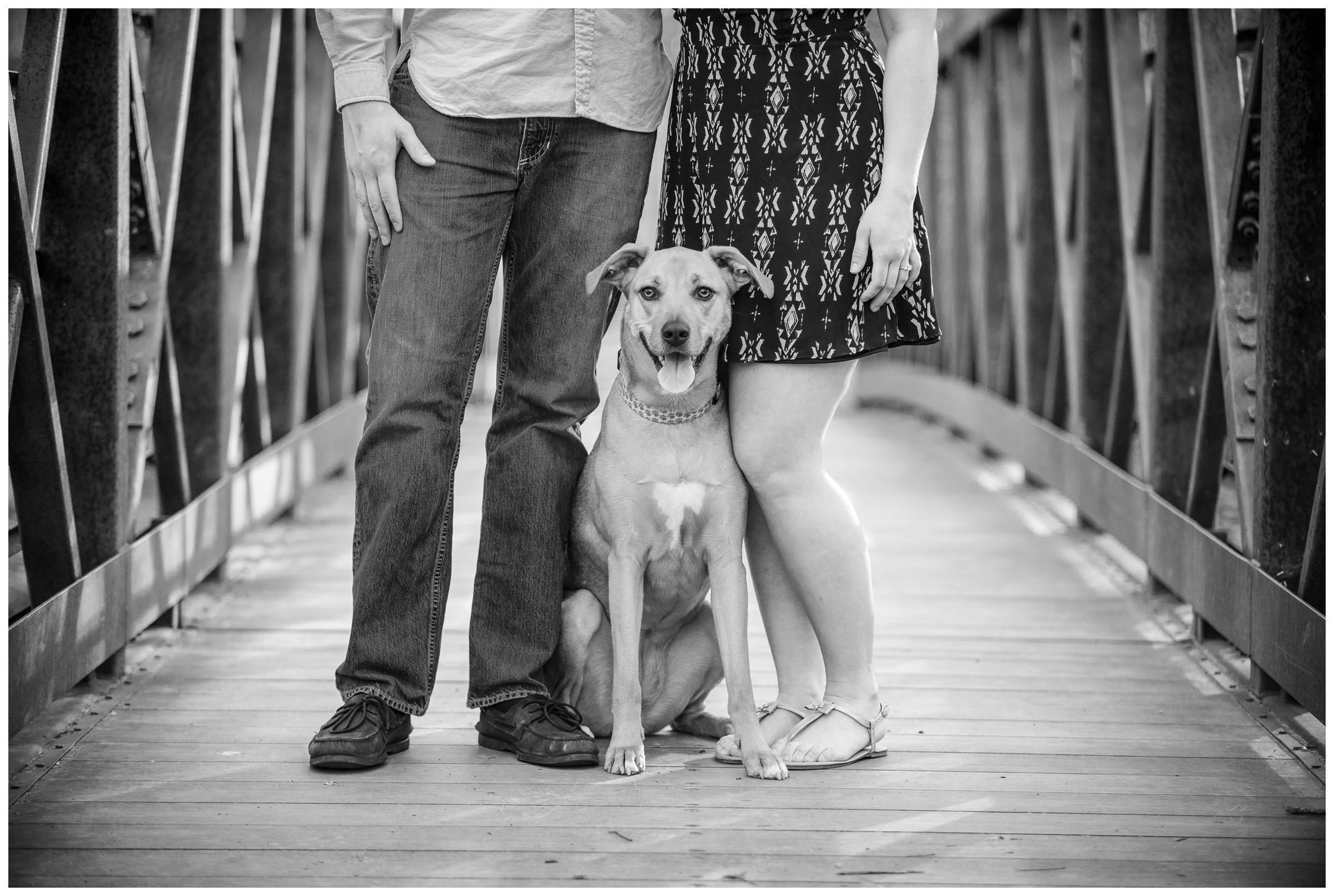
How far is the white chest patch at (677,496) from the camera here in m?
2.59

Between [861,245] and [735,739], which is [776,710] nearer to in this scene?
[735,739]

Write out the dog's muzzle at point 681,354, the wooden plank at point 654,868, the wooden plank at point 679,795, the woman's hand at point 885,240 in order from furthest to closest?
the dog's muzzle at point 681,354
the woman's hand at point 885,240
the wooden plank at point 679,795
the wooden plank at point 654,868

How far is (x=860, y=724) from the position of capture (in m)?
2.66

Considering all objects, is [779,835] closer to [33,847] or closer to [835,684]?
[835,684]

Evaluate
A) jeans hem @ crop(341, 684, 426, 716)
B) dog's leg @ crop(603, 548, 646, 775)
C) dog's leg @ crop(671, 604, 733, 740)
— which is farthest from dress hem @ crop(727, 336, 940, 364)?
jeans hem @ crop(341, 684, 426, 716)

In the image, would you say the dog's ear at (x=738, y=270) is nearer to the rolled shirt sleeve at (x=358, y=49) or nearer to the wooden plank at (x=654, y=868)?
the rolled shirt sleeve at (x=358, y=49)

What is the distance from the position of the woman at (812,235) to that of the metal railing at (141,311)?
1203mm

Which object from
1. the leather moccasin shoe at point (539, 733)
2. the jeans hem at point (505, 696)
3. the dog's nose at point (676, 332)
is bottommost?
the leather moccasin shoe at point (539, 733)

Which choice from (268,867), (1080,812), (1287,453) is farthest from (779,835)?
(1287,453)

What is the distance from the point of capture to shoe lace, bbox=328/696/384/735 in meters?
2.53

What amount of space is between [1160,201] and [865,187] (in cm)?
177

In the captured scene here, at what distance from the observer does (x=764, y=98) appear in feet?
8.27

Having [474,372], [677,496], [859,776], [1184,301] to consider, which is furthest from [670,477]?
[1184,301]

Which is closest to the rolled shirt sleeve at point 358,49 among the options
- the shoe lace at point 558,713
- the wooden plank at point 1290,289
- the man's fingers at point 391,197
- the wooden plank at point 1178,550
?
the man's fingers at point 391,197
